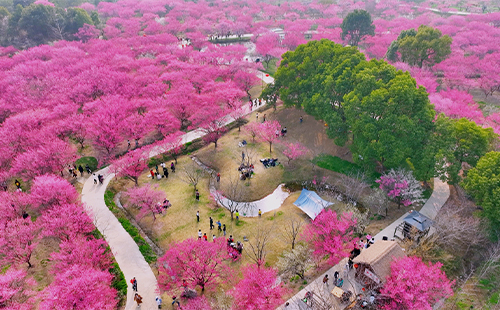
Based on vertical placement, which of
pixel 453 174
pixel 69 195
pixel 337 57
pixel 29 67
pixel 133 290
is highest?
pixel 337 57

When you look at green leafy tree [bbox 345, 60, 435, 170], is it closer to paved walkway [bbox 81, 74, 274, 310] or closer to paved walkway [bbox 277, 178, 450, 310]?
paved walkway [bbox 277, 178, 450, 310]

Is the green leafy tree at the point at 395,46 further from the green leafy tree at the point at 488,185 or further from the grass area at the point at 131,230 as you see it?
the grass area at the point at 131,230

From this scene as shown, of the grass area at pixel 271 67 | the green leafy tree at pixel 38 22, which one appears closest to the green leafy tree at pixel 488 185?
the grass area at pixel 271 67

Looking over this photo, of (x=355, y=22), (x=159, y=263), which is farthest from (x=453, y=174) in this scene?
(x=355, y=22)

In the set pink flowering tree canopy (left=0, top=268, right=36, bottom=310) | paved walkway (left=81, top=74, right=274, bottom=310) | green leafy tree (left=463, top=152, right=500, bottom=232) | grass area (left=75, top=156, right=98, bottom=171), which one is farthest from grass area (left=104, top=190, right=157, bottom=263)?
green leafy tree (left=463, top=152, right=500, bottom=232)

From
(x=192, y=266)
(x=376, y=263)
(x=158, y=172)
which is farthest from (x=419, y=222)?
(x=158, y=172)

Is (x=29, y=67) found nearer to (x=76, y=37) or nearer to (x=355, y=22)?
(x=76, y=37)
